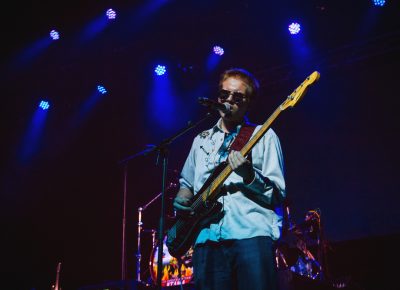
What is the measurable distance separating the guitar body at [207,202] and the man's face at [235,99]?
1.24 feet

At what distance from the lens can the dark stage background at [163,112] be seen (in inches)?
262

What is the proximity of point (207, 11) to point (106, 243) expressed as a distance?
16.1 feet

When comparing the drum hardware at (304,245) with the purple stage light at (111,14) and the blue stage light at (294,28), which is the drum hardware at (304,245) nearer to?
the blue stage light at (294,28)

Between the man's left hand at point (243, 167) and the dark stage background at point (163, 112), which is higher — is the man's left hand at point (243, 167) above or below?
below

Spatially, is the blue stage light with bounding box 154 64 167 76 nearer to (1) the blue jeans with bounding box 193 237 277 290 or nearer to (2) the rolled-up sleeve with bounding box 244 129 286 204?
(2) the rolled-up sleeve with bounding box 244 129 286 204

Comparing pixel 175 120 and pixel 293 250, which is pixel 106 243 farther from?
pixel 293 250

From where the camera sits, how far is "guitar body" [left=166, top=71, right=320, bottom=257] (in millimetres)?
2706

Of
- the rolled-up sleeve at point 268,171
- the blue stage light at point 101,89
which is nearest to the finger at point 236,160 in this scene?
the rolled-up sleeve at point 268,171

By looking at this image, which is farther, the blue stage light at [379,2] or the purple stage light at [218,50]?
the purple stage light at [218,50]

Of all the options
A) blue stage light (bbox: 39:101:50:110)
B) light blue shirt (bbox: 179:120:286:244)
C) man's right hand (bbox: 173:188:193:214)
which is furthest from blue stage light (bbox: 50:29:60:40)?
light blue shirt (bbox: 179:120:286:244)

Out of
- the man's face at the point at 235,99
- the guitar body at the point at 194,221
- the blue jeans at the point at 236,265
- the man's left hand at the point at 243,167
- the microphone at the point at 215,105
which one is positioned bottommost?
the blue jeans at the point at 236,265

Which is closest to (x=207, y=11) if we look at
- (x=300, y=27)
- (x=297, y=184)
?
(x=300, y=27)

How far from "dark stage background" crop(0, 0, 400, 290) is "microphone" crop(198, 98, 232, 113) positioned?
13.5 feet

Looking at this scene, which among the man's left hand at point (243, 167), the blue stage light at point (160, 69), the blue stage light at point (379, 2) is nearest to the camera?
the man's left hand at point (243, 167)
